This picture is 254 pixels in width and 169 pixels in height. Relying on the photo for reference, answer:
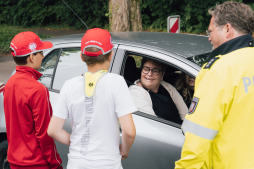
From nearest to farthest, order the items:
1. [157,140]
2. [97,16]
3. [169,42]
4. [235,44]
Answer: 1. [235,44]
2. [157,140]
3. [169,42]
4. [97,16]

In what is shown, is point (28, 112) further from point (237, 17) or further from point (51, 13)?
point (51, 13)

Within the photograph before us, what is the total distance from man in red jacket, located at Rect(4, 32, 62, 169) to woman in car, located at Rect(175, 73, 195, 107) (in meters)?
1.82

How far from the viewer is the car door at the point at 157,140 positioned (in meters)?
2.64

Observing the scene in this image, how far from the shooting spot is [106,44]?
6.61 feet

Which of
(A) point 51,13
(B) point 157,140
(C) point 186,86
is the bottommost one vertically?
(B) point 157,140

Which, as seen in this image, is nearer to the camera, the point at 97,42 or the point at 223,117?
the point at 223,117

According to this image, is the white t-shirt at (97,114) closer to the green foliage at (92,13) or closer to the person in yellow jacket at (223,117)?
the person in yellow jacket at (223,117)

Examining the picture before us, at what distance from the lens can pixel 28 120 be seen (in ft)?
7.45

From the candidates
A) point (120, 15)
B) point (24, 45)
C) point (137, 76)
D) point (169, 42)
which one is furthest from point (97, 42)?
point (120, 15)

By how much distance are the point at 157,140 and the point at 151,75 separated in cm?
86

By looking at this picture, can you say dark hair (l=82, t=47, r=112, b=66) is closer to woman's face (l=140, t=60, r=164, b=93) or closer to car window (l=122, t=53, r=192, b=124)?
car window (l=122, t=53, r=192, b=124)

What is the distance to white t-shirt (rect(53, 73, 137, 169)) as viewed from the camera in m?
1.96

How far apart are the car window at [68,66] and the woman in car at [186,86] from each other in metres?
1.18

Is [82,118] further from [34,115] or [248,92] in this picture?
[248,92]
